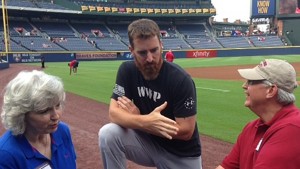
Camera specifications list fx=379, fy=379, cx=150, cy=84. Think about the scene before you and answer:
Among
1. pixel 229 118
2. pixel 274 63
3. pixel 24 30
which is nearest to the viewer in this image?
pixel 274 63

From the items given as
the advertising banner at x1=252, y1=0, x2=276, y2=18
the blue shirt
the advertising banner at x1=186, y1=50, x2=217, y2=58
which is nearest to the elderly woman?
the blue shirt

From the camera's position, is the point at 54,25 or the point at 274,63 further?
the point at 54,25

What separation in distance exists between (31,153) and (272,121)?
173cm

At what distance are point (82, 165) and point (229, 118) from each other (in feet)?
15.4

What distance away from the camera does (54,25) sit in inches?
2165

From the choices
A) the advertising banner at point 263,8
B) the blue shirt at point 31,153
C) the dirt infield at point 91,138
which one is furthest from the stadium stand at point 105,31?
the blue shirt at point 31,153

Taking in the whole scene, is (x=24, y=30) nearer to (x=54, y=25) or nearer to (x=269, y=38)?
(x=54, y=25)

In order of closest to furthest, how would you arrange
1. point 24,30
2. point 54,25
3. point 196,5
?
point 24,30
point 54,25
point 196,5

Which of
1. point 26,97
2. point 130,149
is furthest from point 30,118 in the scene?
point 130,149

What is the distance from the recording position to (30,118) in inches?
98.3

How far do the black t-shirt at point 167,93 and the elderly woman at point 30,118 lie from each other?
122 cm

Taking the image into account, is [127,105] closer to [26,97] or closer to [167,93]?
[167,93]

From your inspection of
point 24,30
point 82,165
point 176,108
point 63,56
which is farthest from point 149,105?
point 24,30

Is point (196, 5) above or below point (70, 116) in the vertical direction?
above
